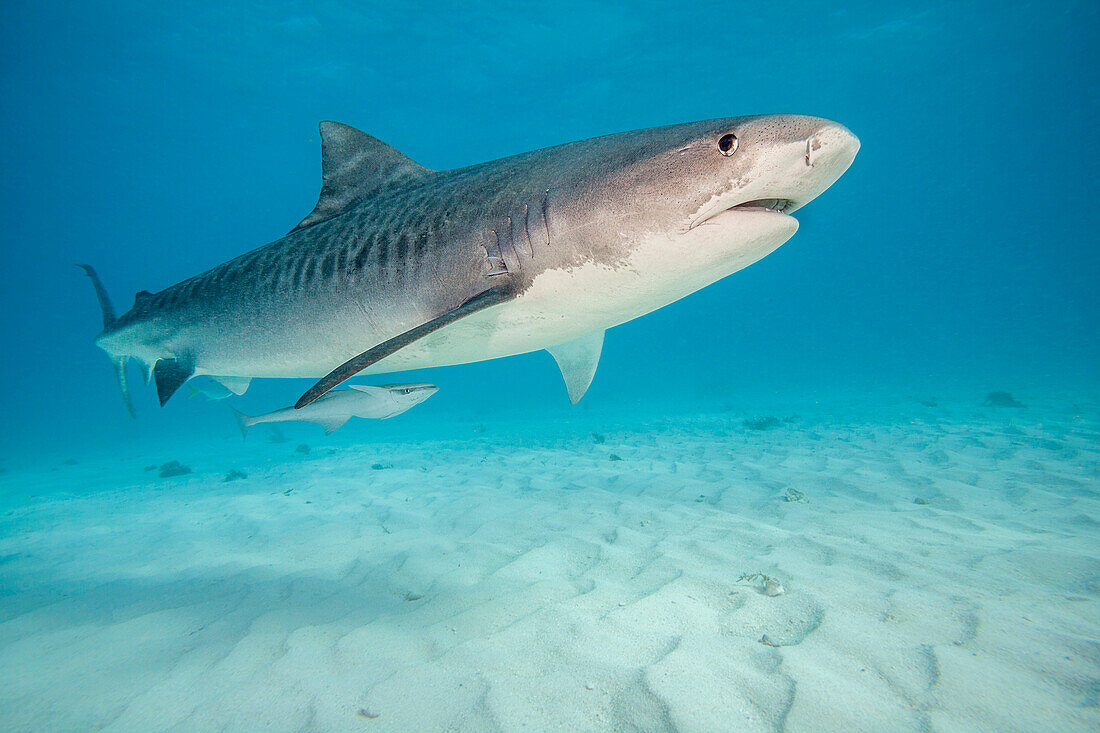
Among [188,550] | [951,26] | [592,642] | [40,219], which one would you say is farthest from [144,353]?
A: [40,219]

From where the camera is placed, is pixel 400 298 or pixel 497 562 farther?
pixel 497 562

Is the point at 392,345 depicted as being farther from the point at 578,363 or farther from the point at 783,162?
the point at 578,363

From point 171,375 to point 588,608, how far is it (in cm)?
404

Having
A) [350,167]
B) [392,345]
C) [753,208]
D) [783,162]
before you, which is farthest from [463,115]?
[783,162]

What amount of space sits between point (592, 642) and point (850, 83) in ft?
166

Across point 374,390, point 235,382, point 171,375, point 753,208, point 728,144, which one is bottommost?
point 374,390

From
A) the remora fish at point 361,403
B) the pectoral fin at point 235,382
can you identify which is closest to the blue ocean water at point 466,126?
the pectoral fin at point 235,382

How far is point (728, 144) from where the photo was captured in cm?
187

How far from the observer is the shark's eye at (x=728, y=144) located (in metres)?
1.86

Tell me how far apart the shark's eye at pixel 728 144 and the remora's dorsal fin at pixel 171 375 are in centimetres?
441

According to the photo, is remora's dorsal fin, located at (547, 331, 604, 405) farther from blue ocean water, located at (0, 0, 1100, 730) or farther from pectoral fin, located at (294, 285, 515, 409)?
blue ocean water, located at (0, 0, 1100, 730)

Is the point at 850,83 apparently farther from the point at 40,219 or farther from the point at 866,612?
the point at 40,219

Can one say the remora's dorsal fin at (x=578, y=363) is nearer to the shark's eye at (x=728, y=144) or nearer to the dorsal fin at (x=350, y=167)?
the dorsal fin at (x=350, y=167)

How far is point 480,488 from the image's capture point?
6.14 m
